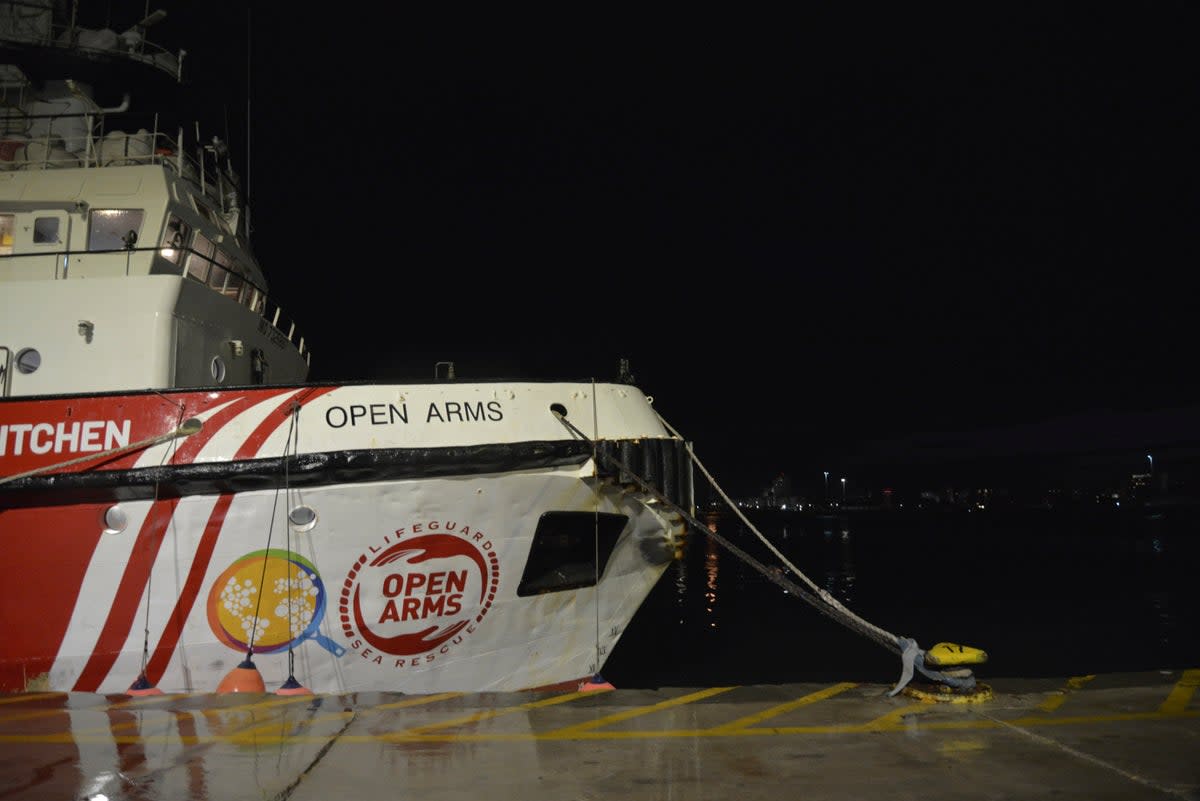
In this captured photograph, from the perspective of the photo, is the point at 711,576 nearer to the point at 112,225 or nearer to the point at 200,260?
the point at 200,260

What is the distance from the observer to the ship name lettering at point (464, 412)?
649 centimetres

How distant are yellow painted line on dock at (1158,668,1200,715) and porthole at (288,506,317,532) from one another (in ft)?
18.1

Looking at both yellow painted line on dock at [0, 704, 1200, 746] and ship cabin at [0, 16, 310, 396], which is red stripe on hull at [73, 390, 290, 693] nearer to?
ship cabin at [0, 16, 310, 396]

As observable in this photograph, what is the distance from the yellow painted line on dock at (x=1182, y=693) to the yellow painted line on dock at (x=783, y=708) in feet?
5.54

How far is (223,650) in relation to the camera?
20.1 feet

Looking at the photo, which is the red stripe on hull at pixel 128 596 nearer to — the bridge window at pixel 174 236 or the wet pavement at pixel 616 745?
the wet pavement at pixel 616 745

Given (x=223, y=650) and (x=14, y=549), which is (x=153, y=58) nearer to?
(x=14, y=549)

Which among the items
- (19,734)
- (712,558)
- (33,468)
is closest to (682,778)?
(19,734)

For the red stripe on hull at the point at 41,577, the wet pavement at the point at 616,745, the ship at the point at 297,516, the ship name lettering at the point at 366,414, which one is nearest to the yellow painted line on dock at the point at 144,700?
the wet pavement at the point at 616,745

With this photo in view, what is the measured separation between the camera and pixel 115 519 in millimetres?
6137

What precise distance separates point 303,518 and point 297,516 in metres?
0.05

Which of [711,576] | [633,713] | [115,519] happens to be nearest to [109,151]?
[115,519]

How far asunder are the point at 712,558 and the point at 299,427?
37.4 metres

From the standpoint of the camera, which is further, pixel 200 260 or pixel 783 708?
pixel 200 260
